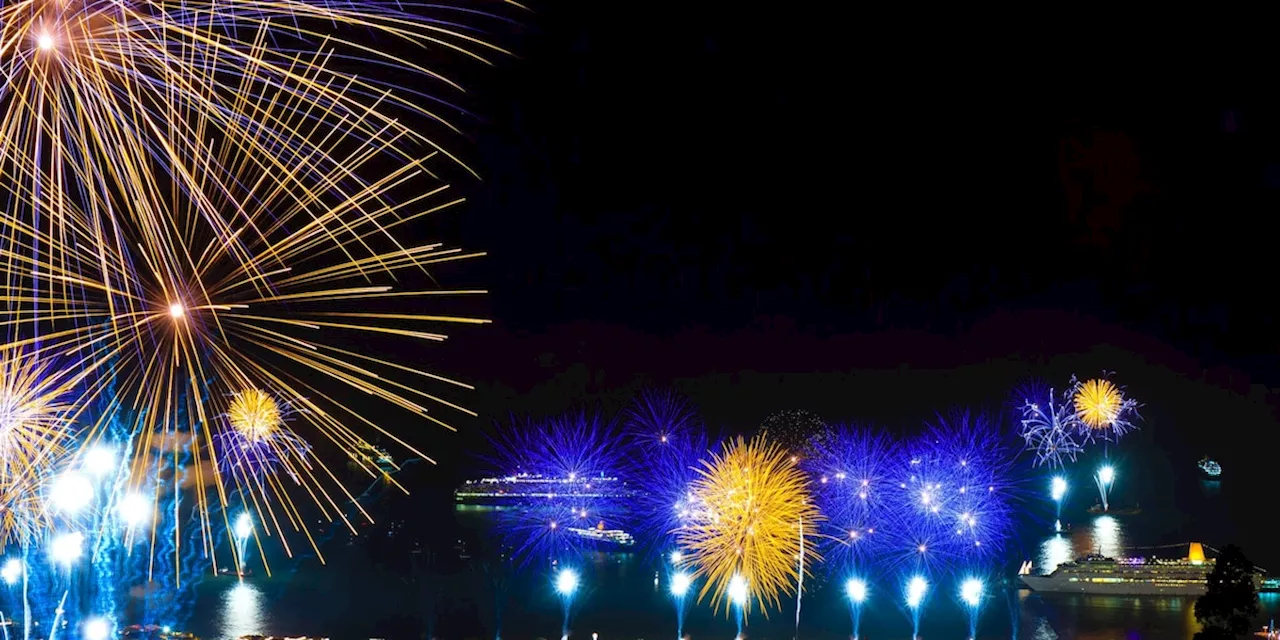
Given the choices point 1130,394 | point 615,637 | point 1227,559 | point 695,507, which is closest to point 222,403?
point 695,507

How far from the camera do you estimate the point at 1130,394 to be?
6944 centimetres

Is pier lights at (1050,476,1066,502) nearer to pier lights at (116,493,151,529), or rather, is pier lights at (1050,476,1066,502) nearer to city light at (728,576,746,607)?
city light at (728,576,746,607)

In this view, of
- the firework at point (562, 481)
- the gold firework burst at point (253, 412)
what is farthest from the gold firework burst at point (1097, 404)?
the gold firework burst at point (253, 412)

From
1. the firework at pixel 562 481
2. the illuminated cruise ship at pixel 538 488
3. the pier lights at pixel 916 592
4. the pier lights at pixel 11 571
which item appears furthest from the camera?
the illuminated cruise ship at pixel 538 488

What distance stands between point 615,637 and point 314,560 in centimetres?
1209

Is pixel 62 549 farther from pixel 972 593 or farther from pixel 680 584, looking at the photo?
pixel 972 593

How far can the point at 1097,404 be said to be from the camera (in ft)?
175

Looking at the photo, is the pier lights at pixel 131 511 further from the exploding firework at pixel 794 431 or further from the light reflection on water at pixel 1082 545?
the light reflection on water at pixel 1082 545

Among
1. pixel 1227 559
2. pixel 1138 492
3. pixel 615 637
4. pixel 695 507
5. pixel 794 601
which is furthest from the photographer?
pixel 1138 492

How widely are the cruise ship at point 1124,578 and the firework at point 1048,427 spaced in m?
21.1

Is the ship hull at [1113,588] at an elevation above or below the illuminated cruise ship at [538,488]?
below

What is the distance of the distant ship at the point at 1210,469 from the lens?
52.3m

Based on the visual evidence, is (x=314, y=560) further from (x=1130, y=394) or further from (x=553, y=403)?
(x=1130, y=394)

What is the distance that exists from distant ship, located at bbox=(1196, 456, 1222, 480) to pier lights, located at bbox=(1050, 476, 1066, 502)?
11.5 m
